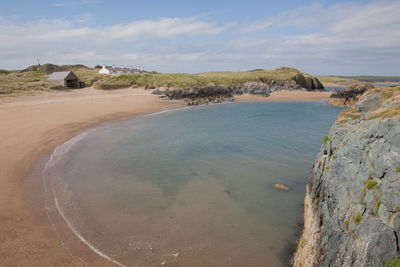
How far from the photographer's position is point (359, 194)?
5.50m

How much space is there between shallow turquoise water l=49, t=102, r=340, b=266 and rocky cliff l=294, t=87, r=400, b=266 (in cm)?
204

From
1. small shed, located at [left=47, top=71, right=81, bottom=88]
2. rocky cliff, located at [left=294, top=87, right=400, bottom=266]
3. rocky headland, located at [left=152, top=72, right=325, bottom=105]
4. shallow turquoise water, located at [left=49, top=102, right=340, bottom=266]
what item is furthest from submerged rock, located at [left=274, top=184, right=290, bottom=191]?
small shed, located at [left=47, top=71, right=81, bottom=88]

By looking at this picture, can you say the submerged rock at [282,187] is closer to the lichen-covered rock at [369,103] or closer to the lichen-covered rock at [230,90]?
the lichen-covered rock at [369,103]

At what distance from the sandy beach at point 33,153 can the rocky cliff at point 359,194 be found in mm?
5990

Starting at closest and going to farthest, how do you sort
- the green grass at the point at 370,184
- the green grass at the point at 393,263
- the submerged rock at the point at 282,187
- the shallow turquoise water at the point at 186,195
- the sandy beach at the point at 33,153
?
the green grass at the point at 393,263 < the green grass at the point at 370,184 < the sandy beach at the point at 33,153 < the shallow turquoise water at the point at 186,195 < the submerged rock at the point at 282,187

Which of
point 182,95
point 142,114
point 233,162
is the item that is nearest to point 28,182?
point 233,162

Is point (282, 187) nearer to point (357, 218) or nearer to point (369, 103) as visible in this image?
point (369, 103)

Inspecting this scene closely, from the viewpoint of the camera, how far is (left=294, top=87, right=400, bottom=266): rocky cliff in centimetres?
462

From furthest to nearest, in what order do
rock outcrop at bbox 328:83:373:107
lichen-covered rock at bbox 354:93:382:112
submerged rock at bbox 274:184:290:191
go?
1. rock outcrop at bbox 328:83:373:107
2. submerged rock at bbox 274:184:290:191
3. lichen-covered rock at bbox 354:93:382:112

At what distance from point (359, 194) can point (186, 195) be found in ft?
23.4

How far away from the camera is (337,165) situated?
21.8ft

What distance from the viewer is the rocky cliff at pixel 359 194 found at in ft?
15.2

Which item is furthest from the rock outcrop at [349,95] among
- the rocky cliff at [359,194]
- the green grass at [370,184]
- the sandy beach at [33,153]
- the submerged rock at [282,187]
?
the green grass at [370,184]

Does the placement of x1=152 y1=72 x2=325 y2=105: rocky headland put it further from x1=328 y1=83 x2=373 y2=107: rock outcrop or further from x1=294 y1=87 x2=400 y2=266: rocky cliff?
x1=294 y1=87 x2=400 y2=266: rocky cliff
